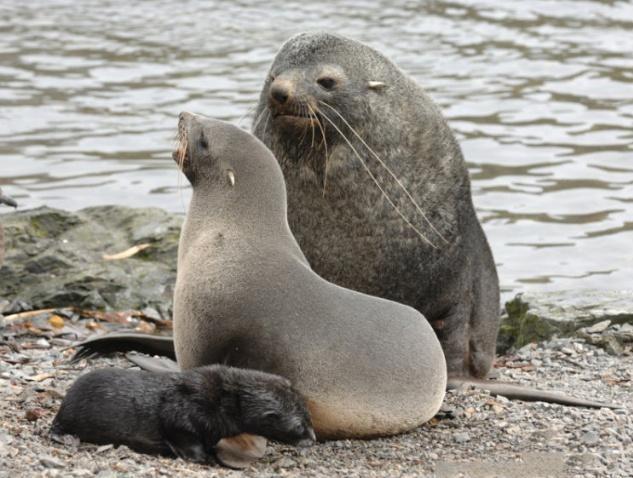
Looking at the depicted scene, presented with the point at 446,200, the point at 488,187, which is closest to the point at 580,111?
the point at 488,187

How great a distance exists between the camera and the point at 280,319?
576cm

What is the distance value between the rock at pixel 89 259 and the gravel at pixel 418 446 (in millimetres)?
1703

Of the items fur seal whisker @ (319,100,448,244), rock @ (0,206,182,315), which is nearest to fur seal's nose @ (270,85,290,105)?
fur seal whisker @ (319,100,448,244)

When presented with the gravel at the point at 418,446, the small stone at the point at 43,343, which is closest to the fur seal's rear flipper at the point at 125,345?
the gravel at the point at 418,446

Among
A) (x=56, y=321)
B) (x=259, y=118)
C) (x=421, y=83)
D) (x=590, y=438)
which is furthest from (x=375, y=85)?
(x=421, y=83)

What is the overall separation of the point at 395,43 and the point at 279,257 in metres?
11.8

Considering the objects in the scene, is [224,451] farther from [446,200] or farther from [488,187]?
[488,187]

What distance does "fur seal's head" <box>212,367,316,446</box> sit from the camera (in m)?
5.41

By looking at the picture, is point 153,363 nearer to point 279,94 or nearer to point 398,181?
point 279,94

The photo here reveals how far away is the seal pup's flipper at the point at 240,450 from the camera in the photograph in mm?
5344

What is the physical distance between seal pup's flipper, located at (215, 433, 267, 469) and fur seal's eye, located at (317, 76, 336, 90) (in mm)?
2133

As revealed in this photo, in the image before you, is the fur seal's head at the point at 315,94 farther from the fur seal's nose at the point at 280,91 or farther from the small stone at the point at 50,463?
the small stone at the point at 50,463

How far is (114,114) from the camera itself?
46.3 ft

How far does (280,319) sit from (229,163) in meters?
0.83
